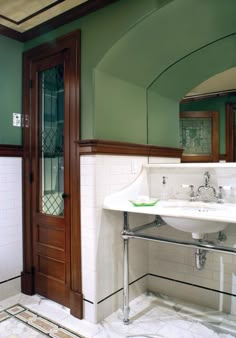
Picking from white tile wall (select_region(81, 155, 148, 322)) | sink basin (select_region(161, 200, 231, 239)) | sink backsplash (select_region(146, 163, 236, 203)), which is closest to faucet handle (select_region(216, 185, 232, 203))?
sink backsplash (select_region(146, 163, 236, 203))

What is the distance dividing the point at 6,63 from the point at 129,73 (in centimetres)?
109

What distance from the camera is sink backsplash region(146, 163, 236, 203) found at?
2020 millimetres

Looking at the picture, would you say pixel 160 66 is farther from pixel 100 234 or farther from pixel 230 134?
pixel 100 234

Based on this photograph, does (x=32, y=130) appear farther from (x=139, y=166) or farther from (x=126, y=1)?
(x=126, y=1)

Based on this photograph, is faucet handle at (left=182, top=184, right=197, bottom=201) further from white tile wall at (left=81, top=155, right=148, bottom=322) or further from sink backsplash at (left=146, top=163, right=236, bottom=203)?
white tile wall at (left=81, top=155, right=148, bottom=322)

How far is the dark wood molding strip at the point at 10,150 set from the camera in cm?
236

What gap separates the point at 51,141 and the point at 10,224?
83 cm

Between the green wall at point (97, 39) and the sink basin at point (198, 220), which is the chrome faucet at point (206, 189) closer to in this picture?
the sink basin at point (198, 220)

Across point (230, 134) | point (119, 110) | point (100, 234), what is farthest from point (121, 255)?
point (230, 134)

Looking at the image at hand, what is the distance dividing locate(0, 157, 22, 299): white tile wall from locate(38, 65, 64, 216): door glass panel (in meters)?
0.23

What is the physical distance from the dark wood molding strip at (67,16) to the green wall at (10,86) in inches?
6.8

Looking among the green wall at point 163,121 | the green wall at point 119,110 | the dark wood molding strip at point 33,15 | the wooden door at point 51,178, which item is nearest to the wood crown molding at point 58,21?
the dark wood molding strip at point 33,15

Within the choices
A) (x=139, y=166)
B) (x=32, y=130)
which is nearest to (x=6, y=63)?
(x=32, y=130)

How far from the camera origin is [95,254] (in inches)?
78.5
